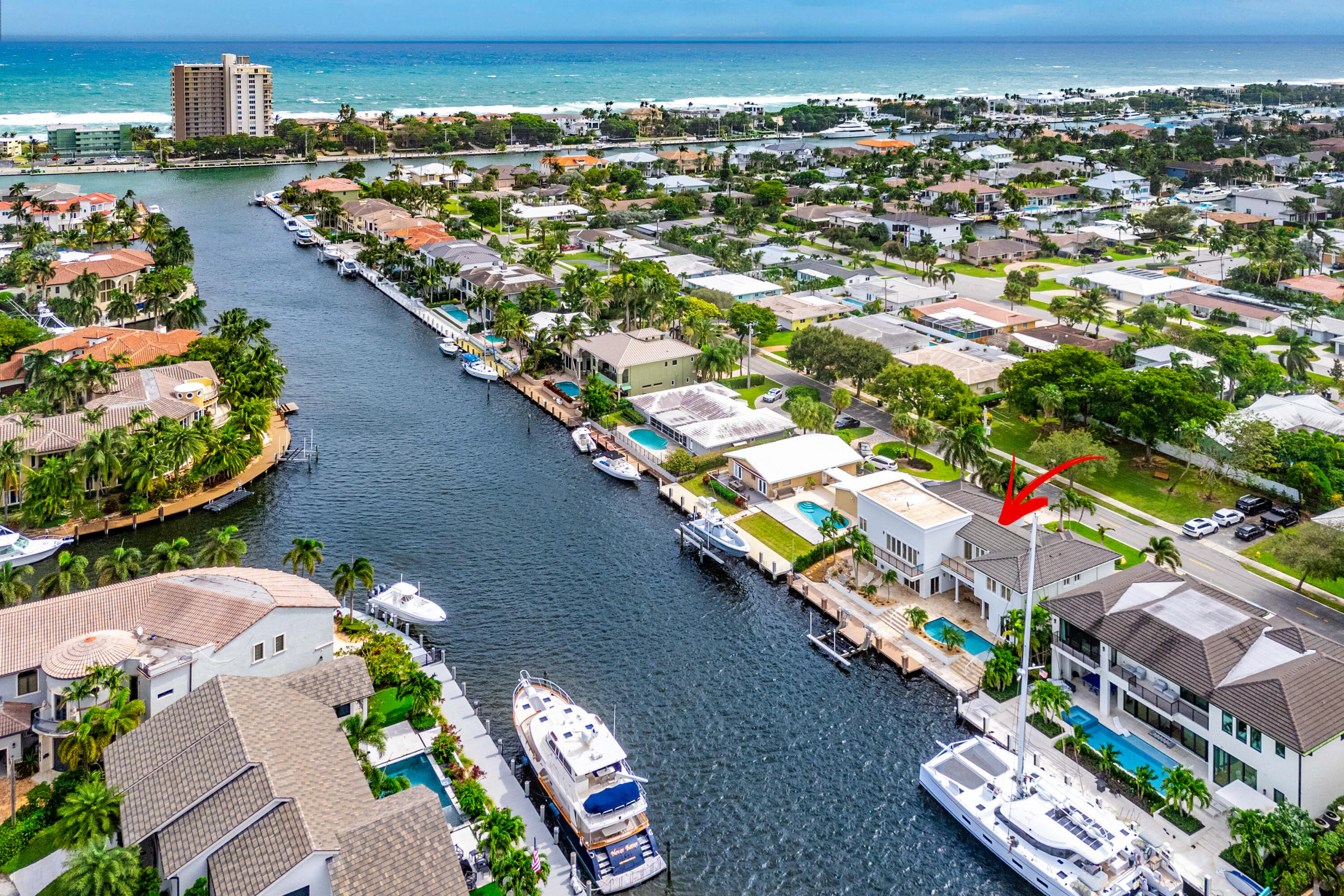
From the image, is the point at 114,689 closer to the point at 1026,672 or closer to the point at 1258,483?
the point at 1026,672

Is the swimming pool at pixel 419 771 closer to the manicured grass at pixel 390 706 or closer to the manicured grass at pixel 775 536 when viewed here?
the manicured grass at pixel 390 706

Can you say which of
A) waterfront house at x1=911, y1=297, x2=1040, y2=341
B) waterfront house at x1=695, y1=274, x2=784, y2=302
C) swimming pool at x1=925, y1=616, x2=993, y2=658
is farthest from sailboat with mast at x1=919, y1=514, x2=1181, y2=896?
waterfront house at x1=695, y1=274, x2=784, y2=302

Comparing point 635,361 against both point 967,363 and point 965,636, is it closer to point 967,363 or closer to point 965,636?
point 967,363

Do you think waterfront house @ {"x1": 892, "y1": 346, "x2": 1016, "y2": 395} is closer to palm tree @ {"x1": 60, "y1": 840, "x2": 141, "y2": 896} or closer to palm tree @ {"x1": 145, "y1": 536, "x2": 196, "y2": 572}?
palm tree @ {"x1": 145, "y1": 536, "x2": 196, "y2": 572}

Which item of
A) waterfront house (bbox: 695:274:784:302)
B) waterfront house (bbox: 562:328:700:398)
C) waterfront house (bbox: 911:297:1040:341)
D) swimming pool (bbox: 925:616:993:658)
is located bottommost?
swimming pool (bbox: 925:616:993:658)

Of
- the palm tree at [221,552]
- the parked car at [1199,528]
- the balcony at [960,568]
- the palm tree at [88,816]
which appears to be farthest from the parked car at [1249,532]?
the palm tree at [88,816]

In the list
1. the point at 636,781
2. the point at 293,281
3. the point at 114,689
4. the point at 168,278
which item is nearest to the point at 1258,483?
the point at 636,781
